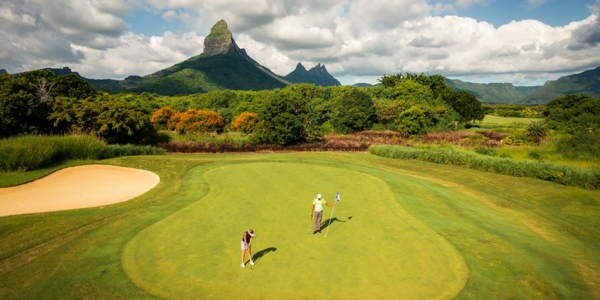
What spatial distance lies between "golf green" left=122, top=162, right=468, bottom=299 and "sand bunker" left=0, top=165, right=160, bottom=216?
7.24 metres

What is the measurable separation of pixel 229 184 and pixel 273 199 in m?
5.00

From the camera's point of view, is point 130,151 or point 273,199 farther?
point 130,151

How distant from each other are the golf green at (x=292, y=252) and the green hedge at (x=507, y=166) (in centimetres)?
1648

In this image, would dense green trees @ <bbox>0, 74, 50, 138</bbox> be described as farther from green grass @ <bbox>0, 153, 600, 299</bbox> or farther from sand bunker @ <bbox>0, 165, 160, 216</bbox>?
green grass @ <bbox>0, 153, 600, 299</bbox>

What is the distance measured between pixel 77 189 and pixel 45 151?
282 inches

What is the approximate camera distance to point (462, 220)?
17594 millimetres

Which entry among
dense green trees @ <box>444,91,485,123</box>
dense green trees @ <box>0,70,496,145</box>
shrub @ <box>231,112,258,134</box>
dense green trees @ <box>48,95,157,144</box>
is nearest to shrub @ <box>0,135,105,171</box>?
dense green trees @ <box>48,95,157,144</box>

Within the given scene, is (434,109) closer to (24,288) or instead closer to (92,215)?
(92,215)

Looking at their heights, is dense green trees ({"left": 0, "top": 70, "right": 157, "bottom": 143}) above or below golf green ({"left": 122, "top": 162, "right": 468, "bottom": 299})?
above

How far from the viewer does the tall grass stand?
2542 centimetres

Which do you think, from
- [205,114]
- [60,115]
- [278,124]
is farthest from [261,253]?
[205,114]

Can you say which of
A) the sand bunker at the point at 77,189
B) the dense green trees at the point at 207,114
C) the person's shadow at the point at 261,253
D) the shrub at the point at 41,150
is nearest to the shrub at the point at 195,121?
the dense green trees at the point at 207,114

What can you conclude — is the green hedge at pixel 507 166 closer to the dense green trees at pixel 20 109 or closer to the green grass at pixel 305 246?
the green grass at pixel 305 246

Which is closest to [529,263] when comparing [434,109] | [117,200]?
[117,200]
